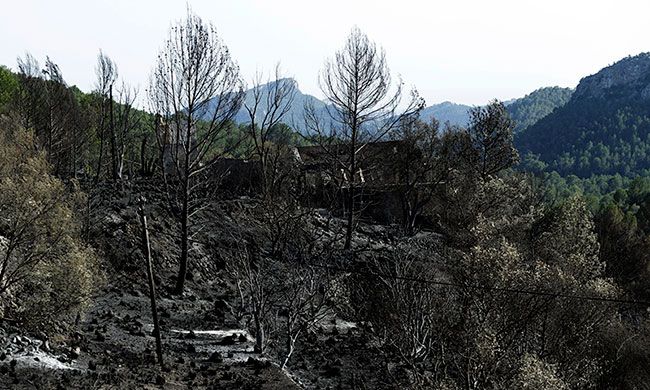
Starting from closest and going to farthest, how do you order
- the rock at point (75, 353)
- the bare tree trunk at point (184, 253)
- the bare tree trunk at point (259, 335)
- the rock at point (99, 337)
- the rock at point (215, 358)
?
the rock at point (75, 353) < the rock at point (99, 337) < the rock at point (215, 358) < the bare tree trunk at point (259, 335) < the bare tree trunk at point (184, 253)

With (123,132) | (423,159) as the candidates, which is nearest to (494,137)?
(423,159)

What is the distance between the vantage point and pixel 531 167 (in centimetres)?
18812

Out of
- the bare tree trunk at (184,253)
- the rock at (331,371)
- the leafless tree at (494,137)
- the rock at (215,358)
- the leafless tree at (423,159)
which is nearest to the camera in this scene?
the rock at (215,358)

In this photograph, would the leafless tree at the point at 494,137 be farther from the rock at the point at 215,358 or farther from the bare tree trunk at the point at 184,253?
the rock at the point at 215,358

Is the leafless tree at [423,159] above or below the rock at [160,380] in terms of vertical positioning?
above

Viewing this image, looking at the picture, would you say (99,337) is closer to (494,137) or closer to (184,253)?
(184,253)

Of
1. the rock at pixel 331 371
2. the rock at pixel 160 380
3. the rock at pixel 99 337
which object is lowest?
the rock at pixel 331 371

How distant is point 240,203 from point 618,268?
4051 centimetres

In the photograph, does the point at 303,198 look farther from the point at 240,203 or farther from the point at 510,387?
the point at 510,387

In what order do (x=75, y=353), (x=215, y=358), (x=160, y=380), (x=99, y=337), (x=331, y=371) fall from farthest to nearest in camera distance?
1. (x=331, y=371)
2. (x=215, y=358)
3. (x=99, y=337)
4. (x=75, y=353)
5. (x=160, y=380)

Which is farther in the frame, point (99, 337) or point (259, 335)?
point (259, 335)

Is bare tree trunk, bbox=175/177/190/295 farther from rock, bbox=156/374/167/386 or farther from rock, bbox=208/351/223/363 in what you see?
rock, bbox=156/374/167/386

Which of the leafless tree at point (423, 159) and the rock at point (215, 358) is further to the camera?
the leafless tree at point (423, 159)

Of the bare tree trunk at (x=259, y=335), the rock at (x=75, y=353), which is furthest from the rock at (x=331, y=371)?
the rock at (x=75, y=353)
